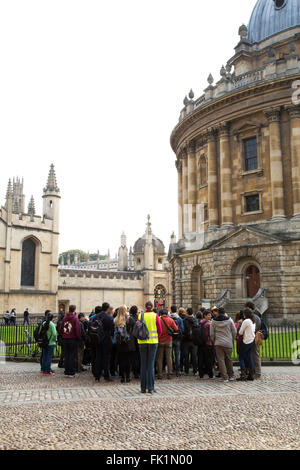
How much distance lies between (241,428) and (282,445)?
854mm

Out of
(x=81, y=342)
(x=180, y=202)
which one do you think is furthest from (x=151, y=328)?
(x=180, y=202)

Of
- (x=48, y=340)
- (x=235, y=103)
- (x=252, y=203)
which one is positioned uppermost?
(x=235, y=103)

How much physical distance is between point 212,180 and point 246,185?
2.61 m

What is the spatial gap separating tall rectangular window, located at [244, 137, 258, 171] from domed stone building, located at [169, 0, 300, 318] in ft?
0.22

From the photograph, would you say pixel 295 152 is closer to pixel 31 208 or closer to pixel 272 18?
pixel 272 18

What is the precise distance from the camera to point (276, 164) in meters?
26.9

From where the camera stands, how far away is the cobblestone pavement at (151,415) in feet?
18.1

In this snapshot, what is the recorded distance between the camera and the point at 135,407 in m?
7.50

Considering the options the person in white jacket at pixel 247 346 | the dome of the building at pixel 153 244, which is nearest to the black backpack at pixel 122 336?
the person in white jacket at pixel 247 346

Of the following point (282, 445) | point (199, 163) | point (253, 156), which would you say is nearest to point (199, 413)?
point (282, 445)

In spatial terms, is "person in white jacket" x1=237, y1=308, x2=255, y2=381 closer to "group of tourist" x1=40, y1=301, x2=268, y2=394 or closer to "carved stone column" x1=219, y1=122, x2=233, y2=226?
"group of tourist" x1=40, y1=301, x2=268, y2=394

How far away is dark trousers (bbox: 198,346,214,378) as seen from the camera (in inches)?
425

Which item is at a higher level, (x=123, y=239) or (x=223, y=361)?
(x=123, y=239)
